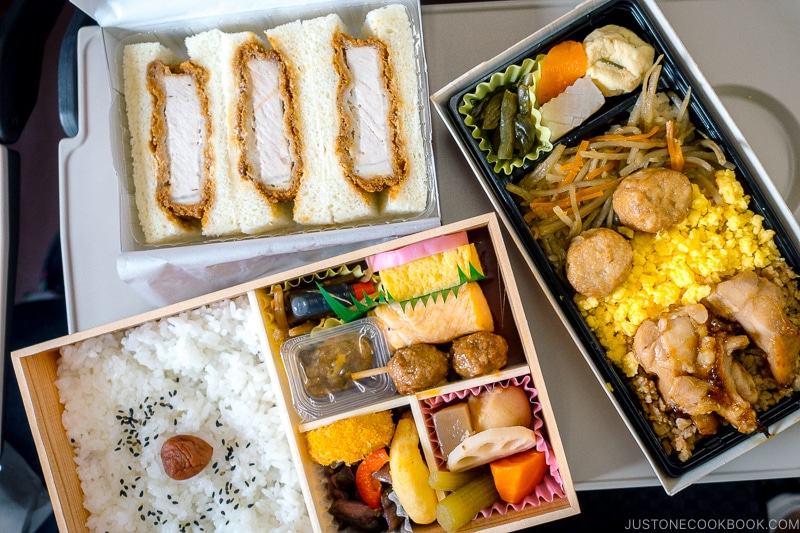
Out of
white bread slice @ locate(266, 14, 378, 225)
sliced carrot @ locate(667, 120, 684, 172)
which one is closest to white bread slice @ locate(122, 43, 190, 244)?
white bread slice @ locate(266, 14, 378, 225)

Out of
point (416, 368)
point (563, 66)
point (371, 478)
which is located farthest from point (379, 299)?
point (563, 66)

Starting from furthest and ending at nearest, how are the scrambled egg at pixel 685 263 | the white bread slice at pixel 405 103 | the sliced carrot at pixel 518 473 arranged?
1. the white bread slice at pixel 405 103
2. the scrambled egg at pixel 685 263
3. the sliced carrot at pixel 518 473

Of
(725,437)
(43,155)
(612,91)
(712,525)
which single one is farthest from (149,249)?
(712,525)

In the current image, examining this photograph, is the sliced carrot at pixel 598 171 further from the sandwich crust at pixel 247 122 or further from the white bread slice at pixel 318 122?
the sandwich crust at pixel 247 122

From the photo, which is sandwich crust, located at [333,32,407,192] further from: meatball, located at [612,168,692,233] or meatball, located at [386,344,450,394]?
meatball, located at [612,168,692,233]

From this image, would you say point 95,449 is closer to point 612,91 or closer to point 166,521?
point 166,521

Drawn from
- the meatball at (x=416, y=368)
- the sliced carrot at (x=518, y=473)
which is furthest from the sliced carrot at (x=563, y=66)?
the sliced carrot at (x=518, y=473)
